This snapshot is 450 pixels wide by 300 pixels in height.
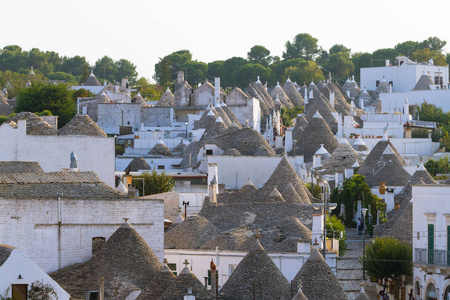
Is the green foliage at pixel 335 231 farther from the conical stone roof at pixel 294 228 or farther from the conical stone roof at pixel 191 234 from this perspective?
the conical stone roof at pixel 191 234

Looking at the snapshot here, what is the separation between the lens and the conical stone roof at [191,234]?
46562 millimetres

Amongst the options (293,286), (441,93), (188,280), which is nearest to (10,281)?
(188,280)

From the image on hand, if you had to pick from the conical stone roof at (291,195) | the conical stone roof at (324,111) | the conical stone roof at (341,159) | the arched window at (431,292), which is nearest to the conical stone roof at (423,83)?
the conical stone roof at (324,111)

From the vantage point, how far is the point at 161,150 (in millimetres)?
80750

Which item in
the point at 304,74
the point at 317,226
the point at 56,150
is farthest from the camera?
the point at 304,74

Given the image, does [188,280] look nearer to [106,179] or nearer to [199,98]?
[106,179]

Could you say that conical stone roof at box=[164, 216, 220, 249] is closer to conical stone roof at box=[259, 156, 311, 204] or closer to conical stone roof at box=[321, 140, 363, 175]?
conical stone roof at box=[259, 156, 311, 204]

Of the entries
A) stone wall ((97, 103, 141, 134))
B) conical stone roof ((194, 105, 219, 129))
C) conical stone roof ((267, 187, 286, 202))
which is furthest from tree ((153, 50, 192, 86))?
conical stone roof ((267, 187, 286, 202))

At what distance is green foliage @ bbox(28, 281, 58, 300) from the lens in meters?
32.2

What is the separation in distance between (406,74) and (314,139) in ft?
127

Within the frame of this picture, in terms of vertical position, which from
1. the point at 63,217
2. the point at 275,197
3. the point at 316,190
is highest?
the point at 63,217

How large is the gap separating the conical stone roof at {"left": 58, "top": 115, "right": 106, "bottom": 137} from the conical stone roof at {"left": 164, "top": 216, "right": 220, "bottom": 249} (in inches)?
377

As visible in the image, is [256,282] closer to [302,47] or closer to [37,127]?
[37,127]

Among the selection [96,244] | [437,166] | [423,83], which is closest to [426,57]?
[423,83]
